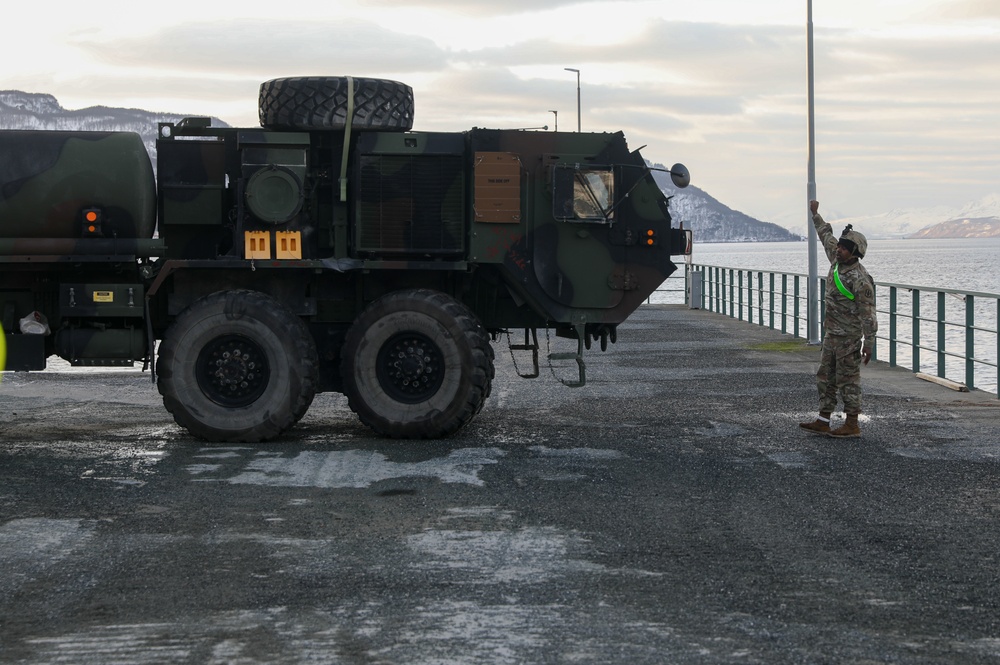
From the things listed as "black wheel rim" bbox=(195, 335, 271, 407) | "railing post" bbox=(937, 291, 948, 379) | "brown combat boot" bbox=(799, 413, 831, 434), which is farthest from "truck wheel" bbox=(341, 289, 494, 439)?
"railing post" bbox=(937, 291, 948, 379)

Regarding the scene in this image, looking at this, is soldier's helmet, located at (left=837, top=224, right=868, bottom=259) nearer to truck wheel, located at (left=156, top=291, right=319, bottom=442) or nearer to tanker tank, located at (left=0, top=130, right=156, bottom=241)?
truck wheel, located at (left=156, top=291, right=319, bottom=442)

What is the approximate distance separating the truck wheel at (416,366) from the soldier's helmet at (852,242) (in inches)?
132

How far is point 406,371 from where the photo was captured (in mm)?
12258

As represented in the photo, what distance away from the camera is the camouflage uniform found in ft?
40.3

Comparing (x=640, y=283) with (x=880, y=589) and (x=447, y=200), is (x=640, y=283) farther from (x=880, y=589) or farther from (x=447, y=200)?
(x=880, y=589)

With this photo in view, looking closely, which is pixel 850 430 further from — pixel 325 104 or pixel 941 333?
pixel 941 333

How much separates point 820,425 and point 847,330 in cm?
91

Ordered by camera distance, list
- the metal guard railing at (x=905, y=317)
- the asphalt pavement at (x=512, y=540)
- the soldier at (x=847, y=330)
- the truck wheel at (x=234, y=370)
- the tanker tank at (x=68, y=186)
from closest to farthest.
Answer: the asphalt pavement at (x=512, y=540) → the tanker tank at (x=68, y=186) → the truck wheel at (x=234, y=370) → the soldier at (x=847, y=330) → the metal guard railing at (x=905, y=317)

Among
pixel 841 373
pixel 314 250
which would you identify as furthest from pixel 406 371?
pixel 841 373

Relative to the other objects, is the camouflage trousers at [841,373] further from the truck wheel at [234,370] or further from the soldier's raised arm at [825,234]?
the truck wheel at [234,370]

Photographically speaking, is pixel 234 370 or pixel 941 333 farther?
pixel 941 333

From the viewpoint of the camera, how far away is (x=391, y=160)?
12.5 meters

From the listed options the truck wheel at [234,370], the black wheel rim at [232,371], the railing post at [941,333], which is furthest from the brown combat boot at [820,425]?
the railing post at [941,333]

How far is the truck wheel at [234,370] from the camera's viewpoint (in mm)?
12133
